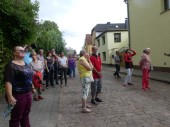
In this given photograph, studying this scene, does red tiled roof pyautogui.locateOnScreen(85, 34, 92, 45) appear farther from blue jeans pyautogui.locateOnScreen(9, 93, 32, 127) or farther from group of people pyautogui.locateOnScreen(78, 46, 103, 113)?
blue jeans pyautogui.locateOnScreen(9, 93, 32, 127)

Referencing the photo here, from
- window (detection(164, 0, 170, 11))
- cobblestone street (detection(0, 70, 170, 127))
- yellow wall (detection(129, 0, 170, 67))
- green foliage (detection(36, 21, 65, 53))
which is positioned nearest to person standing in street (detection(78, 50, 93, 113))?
cobblestone street (detection(0, 70, 170, 127))

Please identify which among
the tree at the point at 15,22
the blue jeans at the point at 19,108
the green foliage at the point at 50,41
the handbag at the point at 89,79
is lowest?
the blue jeans at the point at 19,108

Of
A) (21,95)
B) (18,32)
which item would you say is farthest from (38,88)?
(21,95)

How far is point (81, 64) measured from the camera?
26.9 feet

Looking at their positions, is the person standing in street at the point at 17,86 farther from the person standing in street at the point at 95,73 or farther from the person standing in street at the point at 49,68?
the person standing in street at the point at 49,68

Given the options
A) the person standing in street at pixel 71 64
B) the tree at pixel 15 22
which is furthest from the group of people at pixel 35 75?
the person standing in street at pixel 71 64

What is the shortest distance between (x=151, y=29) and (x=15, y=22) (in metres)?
14.7

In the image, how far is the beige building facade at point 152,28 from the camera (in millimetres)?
20719

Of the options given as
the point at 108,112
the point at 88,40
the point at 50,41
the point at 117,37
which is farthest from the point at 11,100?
the point at 88,40

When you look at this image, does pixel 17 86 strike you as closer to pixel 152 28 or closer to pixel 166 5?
pixel 166 5

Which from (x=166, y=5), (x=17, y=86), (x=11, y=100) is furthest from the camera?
(x=166, y=5)

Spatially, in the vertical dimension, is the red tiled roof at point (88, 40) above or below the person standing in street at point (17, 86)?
above

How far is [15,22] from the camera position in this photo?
11.0 m

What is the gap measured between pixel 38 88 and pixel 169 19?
12.7 m
